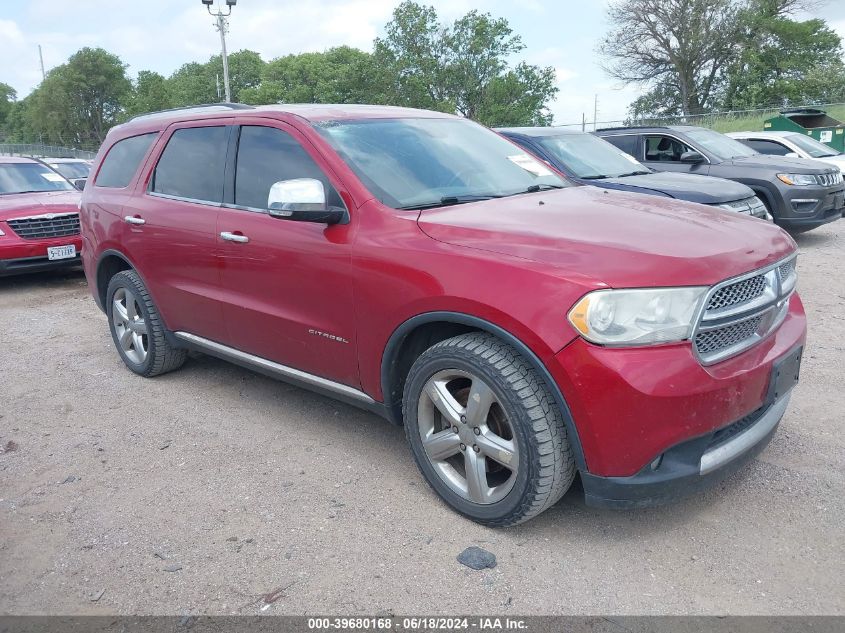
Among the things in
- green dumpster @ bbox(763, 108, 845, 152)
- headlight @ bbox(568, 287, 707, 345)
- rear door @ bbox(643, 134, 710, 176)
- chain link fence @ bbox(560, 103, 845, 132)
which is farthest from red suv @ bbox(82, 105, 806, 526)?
chain link fence @ bbox(560, 103, 845, 132)

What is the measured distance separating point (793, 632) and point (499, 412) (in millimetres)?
1243

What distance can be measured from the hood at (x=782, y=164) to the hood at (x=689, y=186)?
62.1 inches

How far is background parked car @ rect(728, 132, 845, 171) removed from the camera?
39.1ft

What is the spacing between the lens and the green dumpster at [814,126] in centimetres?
1655

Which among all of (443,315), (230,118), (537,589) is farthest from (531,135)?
(537,589)

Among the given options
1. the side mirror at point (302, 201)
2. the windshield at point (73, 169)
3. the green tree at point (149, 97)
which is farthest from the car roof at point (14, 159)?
the green tree at point (149, 97)

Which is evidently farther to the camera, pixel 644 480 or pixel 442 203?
pixel 442 203

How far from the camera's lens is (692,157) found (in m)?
9.35

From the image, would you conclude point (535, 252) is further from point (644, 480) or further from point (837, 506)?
point (837, 506)

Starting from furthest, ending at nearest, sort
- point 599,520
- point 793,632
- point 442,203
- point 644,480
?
point 442,203, point 599,520, point 644,480, point 793,632

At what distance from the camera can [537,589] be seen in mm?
2635

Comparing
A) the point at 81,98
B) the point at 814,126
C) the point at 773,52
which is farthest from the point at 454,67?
the point at 81,98

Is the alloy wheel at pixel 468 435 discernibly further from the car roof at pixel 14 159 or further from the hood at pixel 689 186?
the car roof at pixel 14 159

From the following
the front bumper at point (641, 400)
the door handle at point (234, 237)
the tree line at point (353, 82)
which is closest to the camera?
the front bumper at point (641, 400)
